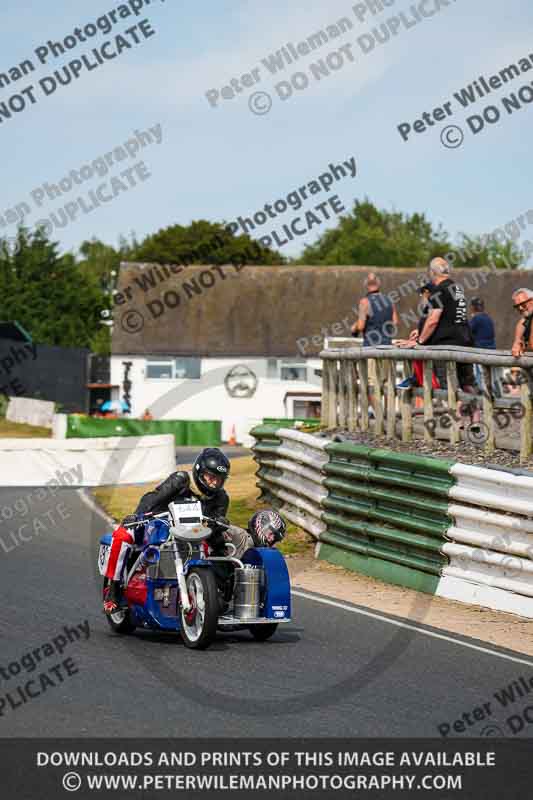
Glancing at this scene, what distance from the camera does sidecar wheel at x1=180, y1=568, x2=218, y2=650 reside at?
9.37 metres

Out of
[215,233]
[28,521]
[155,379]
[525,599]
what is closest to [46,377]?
[155,379]

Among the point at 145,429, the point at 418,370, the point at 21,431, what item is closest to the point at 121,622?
the point at 418,370

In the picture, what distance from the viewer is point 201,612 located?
374 inches

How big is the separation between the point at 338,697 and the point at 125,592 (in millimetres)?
2707

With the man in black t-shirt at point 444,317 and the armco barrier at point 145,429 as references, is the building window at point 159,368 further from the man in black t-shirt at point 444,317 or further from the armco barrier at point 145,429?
the man in black t-shirt at point 444,317

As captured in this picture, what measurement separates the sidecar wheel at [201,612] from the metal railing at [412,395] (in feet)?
15.8

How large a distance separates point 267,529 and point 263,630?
0.71m

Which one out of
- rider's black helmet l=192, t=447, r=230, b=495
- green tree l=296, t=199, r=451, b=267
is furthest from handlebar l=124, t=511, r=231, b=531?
green tree l=296, t=199, r=451, b=267

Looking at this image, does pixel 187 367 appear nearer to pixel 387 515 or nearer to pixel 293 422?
pixel 293 422

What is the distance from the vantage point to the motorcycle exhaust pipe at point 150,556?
9969mm

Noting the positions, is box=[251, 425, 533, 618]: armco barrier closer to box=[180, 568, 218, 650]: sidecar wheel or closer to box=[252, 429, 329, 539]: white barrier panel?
box=[252, 429, 329, 539]: white barrier panel

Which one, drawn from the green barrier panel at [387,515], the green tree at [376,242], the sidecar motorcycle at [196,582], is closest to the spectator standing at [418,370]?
the green barrier panel at [387,515]

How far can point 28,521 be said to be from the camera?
18.8m

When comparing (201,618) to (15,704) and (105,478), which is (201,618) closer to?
(15,704)
